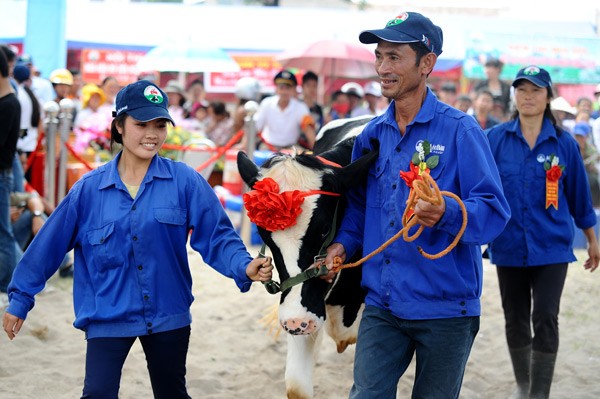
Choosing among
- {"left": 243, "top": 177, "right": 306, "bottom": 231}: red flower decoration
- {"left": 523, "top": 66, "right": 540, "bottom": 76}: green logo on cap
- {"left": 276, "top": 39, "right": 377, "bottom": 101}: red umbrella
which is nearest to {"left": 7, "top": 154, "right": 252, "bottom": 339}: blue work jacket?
{"left": 243, "top": 177, "right": 306, "bottom": 231}: red flower decoration

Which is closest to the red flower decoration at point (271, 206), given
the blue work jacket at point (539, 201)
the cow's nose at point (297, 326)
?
the cow's nose at point (297, 326)

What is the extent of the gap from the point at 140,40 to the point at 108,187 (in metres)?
17.4

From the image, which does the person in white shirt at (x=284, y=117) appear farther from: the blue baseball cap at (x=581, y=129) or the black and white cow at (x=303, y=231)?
the black and white cow at (x=303, y=231)

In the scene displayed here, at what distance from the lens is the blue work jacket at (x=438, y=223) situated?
112 inches

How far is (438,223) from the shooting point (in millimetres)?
2744

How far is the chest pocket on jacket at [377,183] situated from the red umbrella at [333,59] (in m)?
9.28

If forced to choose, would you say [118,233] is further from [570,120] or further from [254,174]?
[570,120]

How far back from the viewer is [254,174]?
3.64 metres

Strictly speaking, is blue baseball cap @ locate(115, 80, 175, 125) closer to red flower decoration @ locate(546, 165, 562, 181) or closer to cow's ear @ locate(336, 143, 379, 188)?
cow's ear @ locate(336, 143, 379, 188)

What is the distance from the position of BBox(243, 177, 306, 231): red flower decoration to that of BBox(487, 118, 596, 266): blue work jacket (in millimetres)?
1756

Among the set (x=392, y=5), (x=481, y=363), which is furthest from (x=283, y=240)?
(x=392, y=5)

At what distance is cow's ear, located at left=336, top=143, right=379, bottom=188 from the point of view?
333 centimetres

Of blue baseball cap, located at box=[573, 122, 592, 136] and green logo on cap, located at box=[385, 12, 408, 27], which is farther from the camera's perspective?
blue baseball cap, located at box=[573, 122, 592, 136]

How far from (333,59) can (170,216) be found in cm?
1059
